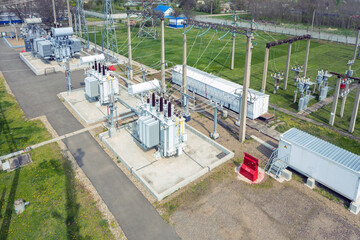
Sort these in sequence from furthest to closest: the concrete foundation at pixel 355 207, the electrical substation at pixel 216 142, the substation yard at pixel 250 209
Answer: the electrical substation at pixel 216 142
the concrete foundation at pixel 355 207
the substation yard at pixel 250 209

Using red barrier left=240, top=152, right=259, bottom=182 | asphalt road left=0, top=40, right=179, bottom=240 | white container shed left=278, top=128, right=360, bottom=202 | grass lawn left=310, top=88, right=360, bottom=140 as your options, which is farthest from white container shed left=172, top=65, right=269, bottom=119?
asphalt road left=0, top=40, right=179, bottom=240

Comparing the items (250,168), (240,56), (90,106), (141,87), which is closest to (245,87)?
(250,168)

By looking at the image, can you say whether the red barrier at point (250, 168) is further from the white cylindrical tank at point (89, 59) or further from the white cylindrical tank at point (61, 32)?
the white cylindrical tank at point (61, 32)

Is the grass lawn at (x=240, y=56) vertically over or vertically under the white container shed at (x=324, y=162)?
over

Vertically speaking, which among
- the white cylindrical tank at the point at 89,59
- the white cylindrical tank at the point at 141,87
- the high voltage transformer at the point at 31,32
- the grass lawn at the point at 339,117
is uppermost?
the high voltage transformer at the point at 31,32

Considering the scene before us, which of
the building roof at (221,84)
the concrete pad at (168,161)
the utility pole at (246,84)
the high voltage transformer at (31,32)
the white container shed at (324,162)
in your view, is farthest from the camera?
the high voltage transformer at (31,32)

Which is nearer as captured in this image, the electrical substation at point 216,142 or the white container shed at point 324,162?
the white container shed at point 324,162

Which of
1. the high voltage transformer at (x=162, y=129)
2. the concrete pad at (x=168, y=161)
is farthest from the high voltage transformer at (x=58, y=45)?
the high voltage transformer at (x=162, y=129)
